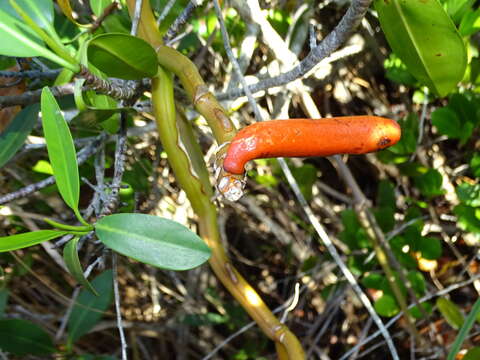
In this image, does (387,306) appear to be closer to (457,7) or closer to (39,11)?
(457,7)

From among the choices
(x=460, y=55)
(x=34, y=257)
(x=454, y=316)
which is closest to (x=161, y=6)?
(x=460, y=55)

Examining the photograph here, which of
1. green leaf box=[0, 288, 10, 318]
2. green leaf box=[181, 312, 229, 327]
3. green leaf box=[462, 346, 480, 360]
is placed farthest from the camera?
green leaf box=[181, 312, 229, 327]

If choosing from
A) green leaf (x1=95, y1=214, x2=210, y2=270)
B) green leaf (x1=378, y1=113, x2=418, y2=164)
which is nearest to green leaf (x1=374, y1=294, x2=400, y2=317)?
green leaf (x1=378, y1=113, x2=418, y2=164)

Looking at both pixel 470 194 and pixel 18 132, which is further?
pixel 470 194

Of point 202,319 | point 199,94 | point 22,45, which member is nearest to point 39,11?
point 22,45

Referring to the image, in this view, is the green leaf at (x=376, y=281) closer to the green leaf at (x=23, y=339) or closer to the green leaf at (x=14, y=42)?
the green leaf at (x=23, y=339)

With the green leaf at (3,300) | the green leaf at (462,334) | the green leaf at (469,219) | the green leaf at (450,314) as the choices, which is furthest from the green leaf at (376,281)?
the green leaf at (3,300)

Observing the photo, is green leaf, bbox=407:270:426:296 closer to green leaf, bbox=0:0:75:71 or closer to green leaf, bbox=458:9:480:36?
green leaf, bbox=458:9:480:36
